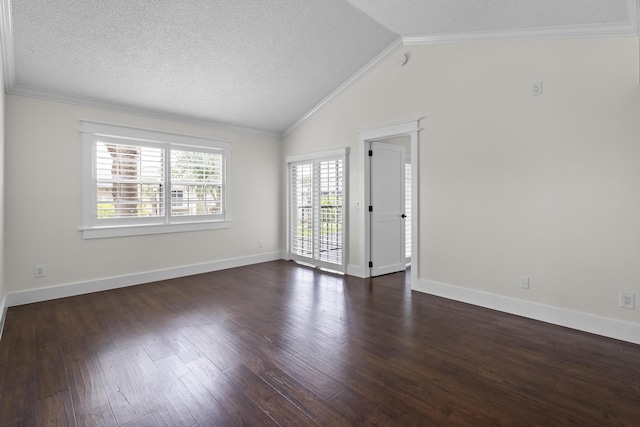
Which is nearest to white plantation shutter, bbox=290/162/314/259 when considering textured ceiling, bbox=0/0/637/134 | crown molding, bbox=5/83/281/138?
crown molding, bbox=5/83/281/138

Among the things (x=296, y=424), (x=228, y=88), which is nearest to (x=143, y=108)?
(x=228, y=88)

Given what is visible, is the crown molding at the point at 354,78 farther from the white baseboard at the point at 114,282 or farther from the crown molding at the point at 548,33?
the white baseboard at the point at 114,282

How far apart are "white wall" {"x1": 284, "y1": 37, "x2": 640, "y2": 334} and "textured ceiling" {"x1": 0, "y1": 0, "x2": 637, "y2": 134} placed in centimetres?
31

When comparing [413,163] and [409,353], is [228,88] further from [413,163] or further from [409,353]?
[409,353]

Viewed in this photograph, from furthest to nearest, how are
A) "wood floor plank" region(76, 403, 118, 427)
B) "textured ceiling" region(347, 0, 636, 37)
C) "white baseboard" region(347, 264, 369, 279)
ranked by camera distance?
"white baseboard" region(347, 264, 369, 279) < "textured ceiling" region(347, 0, 636, 37) < "wood floor plank" region(76, 403, 118, 427)

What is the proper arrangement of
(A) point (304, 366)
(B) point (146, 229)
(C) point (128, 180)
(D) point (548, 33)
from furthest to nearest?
(B) point (146, 229) < (C) point (128, 180) < (D) point (548, 33) < (A) point (304, 366)

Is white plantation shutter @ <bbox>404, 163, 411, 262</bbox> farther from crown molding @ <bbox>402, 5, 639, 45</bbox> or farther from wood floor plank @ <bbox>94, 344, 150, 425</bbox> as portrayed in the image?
wood floor plank @ <bbox>94, 344, 150, 425</bbox>

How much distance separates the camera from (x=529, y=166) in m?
3.18

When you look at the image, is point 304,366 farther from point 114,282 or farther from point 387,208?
point 114,282

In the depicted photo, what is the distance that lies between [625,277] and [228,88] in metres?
4.83

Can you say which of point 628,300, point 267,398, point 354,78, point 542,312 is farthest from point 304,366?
point 354,78

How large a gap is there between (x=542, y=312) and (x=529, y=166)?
1.48 meters

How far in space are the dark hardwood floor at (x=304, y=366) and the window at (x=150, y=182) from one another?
1.22m

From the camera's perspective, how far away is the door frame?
4070mm
